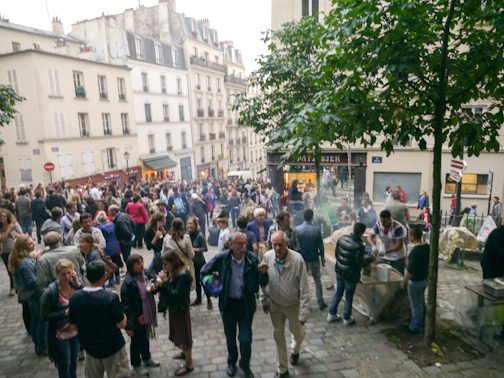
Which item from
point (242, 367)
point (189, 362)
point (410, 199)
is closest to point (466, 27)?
point (242, 367)

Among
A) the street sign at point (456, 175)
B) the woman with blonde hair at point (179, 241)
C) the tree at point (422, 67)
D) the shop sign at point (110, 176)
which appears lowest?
the shop sign at point (110, 176)

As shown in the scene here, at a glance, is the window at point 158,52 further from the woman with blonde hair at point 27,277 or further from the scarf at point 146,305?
the scarf at point 146,305

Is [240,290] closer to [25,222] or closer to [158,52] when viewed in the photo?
[25,222]

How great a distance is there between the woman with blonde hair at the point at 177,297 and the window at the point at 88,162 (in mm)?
25601

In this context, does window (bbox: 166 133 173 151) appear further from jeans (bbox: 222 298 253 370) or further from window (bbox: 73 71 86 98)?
jeans (bbox: 222 298 253 370)

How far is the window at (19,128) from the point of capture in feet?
78.4

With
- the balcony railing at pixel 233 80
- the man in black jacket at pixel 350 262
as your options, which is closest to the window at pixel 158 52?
the balcony railing at pixel 233 80

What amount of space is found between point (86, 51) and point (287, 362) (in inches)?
1360

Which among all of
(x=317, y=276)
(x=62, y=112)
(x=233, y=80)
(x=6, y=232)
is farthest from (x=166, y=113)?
(x=317, y=276)

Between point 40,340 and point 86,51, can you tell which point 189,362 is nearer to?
point 40,340

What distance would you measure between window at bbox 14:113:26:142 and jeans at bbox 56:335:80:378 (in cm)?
2518

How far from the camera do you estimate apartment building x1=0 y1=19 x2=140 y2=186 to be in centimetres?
2359

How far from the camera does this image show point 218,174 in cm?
4566

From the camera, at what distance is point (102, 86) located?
28578 millimetres
